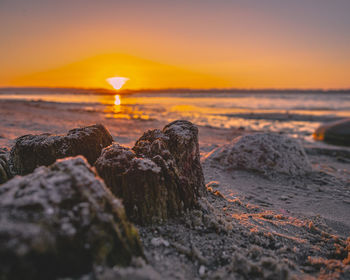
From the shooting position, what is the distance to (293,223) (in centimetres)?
282

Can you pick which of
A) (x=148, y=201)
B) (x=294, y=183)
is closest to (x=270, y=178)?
(x=294, y=183)

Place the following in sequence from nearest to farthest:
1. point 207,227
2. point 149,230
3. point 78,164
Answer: point 78,164 → point 149,230 → point 207,227

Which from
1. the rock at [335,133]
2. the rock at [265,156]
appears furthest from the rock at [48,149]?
the rock at [335,133]

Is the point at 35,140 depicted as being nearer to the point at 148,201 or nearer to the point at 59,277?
the point at 148,201

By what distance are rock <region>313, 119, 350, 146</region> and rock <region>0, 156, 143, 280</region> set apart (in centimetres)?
1026

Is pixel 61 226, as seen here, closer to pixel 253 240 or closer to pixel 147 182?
pixel 147 182

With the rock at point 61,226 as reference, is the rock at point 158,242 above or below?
below

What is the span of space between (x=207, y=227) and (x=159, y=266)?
0.71 meters

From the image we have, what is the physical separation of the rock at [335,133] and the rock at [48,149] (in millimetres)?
9728

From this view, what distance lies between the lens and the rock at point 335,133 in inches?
365

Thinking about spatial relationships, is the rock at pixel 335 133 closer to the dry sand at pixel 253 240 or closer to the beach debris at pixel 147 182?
the dry sand at pixel 253 240

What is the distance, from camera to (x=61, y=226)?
3.78ft

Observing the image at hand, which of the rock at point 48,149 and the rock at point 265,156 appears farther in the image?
the rock at point 265,156

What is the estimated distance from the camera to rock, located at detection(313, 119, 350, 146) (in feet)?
30.4
